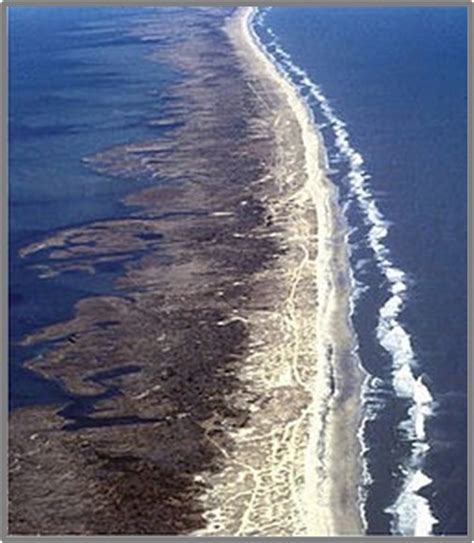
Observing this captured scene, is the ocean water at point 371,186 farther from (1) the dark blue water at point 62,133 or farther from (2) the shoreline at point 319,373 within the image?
(2) the shoreline at point 319,373

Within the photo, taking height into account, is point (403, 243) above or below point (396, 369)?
below

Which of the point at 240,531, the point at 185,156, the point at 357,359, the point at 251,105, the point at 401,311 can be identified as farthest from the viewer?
the point at 251,105

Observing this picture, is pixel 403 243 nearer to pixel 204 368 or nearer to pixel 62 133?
pixel 204 368

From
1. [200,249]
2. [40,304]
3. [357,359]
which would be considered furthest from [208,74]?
[357,359]

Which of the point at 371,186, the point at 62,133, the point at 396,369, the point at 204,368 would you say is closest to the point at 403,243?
the point at 371,186

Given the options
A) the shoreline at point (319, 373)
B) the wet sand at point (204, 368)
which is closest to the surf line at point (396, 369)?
the shoreline at point (319, 373)

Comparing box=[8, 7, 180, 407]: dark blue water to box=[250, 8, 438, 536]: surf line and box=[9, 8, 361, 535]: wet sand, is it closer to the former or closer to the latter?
box=[9, 8, 361, 535]: wet sand

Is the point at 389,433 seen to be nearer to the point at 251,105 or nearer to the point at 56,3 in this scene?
the point at 56,3
